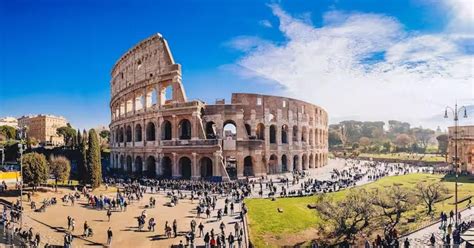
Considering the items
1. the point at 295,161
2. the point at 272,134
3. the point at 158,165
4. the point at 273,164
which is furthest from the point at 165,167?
the point at 295,161

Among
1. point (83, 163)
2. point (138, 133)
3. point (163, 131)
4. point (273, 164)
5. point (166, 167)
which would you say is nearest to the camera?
point (83, 163)

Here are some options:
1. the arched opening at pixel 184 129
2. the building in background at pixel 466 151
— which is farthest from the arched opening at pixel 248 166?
the building in background at pixel 466 151

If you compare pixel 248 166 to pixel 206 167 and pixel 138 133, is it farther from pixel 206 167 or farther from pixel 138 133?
pixel 138 133

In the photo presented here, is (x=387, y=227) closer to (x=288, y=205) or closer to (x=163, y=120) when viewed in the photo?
(x=288, y=205)

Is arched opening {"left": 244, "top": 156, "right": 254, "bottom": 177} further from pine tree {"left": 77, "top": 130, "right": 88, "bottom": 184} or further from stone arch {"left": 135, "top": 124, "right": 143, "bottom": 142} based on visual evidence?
pine tree {"left": 77, "top": 130, "right": 88, "bottom": 184}

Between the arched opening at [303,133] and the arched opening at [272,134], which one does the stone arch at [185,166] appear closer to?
the arched opening at [272,134]
